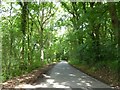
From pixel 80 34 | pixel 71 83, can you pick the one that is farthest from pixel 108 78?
pixel 80 34

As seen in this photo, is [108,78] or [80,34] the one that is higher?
[80,34]

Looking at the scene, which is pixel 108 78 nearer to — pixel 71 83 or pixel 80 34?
pixel 71 83

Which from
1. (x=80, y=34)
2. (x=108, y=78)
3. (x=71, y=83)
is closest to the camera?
(x=71, y=83)

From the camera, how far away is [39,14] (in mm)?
31609

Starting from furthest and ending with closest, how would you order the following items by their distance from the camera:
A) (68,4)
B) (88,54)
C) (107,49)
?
(68,4) < (88,54) < (107,49)

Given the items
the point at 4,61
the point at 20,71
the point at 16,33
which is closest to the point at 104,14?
the point at 20,71

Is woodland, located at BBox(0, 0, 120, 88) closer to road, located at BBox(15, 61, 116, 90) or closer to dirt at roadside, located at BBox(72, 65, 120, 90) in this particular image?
dirt at roadside, located at BBox(72, 65, 120, 90)

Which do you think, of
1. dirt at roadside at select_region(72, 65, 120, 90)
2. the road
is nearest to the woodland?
dirt at roadside at select_region(72, 65, 120, 90)

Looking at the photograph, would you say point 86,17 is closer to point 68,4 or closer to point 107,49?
point 107,49

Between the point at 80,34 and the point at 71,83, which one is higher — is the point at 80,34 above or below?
above

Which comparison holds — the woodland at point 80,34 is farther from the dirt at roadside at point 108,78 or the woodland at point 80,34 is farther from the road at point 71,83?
the road at point 71,83

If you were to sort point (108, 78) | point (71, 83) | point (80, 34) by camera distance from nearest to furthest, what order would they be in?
point (71, 83) → point (108, 78) → point (80, 34)

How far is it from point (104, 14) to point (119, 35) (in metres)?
2.94

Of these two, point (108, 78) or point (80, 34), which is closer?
point (108, 78)
